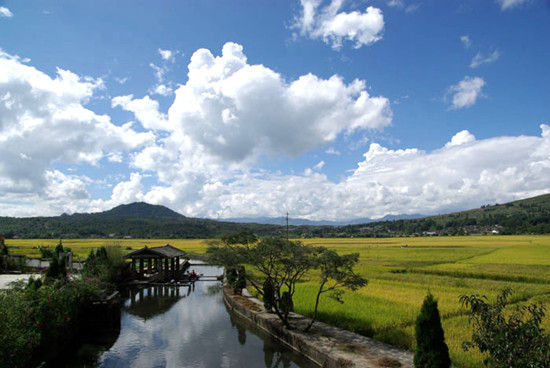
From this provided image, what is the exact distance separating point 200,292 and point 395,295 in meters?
17.4

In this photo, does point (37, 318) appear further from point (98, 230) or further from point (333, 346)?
point (98, 230)

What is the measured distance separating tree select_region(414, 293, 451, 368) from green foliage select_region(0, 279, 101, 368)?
11.6 metres

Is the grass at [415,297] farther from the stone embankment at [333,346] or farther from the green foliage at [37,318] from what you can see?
the green foliage at [37,318]

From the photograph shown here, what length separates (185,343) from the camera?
Answer: 15742mm

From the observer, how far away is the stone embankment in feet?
38.4

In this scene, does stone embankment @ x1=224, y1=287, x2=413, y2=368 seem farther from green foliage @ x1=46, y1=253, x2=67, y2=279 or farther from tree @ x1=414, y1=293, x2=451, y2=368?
green foliage @ x1=46, y1=253, x2=67, y2=279

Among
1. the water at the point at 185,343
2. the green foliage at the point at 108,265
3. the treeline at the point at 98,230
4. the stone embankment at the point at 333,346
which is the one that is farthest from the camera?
the treeline at the point at 98,230

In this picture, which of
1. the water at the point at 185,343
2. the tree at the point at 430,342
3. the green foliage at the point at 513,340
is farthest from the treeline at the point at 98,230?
the green foliage at the point at 513,340

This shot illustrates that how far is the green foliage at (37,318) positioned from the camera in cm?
938

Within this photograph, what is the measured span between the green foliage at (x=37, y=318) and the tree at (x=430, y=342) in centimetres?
1165

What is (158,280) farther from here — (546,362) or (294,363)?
(546,362)

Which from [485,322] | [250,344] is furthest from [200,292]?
[485,322]

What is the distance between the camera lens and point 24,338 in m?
10.2

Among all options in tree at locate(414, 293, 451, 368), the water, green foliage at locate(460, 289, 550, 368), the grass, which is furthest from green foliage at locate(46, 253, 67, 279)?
green foliage at locate(460, 289, 550, 368)
